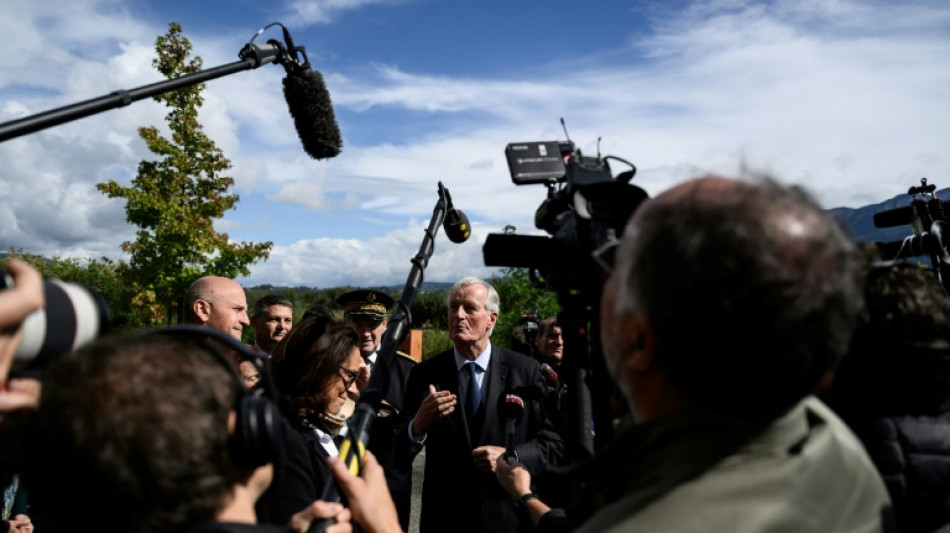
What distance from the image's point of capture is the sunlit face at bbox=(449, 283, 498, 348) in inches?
179

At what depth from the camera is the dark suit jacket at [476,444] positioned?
12.9 ft

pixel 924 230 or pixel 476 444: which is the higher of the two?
pixel 924 230

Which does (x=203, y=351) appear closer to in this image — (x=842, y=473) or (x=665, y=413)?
(x=665, y=413)

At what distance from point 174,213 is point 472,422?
12.7 m

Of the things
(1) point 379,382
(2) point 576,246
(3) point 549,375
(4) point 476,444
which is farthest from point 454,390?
(2) point 576,246

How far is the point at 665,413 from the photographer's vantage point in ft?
4.30

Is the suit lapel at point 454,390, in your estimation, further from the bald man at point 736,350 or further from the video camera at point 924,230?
the bald man at point 736,350

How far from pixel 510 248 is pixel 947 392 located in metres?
1.18

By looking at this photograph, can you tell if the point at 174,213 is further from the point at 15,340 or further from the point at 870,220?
the point at 870,220

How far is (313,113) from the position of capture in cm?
344

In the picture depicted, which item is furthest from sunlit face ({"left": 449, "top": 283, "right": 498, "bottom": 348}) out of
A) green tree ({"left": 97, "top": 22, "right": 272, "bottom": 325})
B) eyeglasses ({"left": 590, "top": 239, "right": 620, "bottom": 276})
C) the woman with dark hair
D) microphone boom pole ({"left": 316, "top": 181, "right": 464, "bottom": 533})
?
green tree ({"left": 97, "top": 22, "right": 272, "bottom": 325})

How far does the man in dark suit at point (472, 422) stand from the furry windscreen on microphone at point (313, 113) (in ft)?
4.72

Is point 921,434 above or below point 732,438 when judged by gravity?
below

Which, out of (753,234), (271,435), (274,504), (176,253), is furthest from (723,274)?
(176,253)
